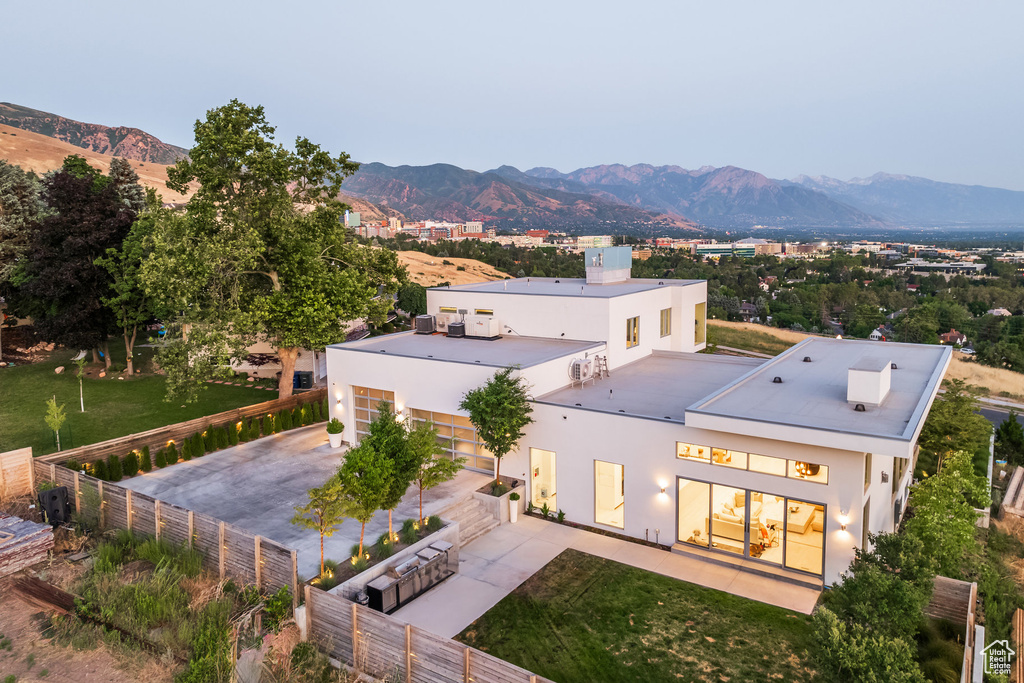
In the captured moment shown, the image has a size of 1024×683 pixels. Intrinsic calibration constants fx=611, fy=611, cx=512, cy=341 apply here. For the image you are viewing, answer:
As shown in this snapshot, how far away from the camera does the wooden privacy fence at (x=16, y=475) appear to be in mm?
15945

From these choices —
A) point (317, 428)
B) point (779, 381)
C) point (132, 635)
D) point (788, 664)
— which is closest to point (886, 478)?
point (779, 381)

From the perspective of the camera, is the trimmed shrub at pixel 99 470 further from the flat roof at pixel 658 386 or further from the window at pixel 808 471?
the window at pixel 808 471

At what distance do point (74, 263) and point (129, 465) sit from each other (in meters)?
15.5

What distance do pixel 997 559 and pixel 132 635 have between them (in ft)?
62.1

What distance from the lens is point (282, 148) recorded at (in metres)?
23.6

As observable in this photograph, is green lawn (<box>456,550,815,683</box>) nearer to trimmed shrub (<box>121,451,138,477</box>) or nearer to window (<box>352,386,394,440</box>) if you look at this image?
window (<box>352,386,394,440</box>)

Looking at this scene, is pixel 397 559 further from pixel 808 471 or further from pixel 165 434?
pixel 165 434

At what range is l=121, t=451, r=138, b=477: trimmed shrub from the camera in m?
17.9

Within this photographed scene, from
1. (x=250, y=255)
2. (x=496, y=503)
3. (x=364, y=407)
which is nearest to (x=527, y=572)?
(x=496, y=503)

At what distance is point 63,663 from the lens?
1027cm

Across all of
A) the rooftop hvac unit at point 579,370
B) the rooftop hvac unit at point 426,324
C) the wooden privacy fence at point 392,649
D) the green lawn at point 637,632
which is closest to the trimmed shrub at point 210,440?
the rooftop hvac unit at point 426,324

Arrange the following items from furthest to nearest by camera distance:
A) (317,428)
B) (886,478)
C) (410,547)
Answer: (317,428) → (886,478) → (410,547)

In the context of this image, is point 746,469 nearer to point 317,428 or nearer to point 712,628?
point 712,628
